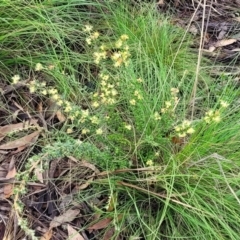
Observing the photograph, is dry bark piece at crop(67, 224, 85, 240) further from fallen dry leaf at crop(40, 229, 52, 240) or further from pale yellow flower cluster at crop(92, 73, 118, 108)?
pale yellow flower cluster at crop(92, 73, 118, 108)

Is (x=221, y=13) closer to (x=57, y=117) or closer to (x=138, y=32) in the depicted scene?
(x=138, y=32)

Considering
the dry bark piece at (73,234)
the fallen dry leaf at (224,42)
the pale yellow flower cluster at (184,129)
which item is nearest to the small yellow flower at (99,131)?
the pale yellow flower cluster at (184,129)

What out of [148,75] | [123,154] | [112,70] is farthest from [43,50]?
[123,154]

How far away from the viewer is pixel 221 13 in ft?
10.1

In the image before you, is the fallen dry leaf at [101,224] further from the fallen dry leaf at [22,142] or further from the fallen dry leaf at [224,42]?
the fallen dry leaf at [224,42]

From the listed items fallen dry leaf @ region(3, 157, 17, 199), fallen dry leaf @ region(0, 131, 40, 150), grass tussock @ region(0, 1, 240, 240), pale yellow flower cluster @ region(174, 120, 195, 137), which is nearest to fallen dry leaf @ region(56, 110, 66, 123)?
grass tussock @ region(0, 1, 240, 240)

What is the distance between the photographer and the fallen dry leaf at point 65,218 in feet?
6.35

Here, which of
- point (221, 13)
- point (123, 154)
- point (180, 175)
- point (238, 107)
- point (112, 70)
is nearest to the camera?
point (180, 175)

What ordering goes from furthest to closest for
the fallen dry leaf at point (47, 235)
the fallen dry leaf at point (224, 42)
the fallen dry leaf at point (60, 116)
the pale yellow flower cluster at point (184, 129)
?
1. the fallen dry leaf at point (224, 42)
2. the fallen dry leaf at point (60, 116)
3. the fallen dry leaf at point (47, 235)
4. the pale yellow flower cluster at point (184, 129)

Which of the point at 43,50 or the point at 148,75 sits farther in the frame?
the point at 43,50

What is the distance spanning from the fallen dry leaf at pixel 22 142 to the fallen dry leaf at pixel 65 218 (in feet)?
1.15

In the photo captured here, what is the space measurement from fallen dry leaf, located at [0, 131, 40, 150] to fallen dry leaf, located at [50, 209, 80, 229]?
0.35 metres

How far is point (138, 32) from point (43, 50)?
51 cm

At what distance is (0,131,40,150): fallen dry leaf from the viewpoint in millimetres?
2102
